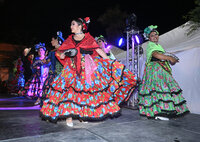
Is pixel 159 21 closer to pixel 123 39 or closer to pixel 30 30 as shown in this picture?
pixel 123 39

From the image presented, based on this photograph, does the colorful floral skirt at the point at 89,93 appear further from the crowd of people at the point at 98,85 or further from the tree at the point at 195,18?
the tree at the point at 195,18

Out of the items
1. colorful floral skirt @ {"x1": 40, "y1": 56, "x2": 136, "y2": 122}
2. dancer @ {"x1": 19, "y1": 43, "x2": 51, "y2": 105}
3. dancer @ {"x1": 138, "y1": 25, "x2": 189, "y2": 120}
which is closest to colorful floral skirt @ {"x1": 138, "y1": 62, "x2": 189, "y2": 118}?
dancer @ {"x1": 138, "y1": 25, "x2": 189, "y2": 120}

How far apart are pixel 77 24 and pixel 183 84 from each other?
120 inches

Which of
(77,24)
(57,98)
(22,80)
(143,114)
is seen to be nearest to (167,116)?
(143,114)

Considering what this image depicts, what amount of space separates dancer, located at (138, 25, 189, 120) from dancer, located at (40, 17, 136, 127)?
1.83 feet

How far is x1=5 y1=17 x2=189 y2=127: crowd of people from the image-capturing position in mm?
2320

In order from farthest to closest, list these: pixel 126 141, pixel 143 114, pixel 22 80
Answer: pixel 22 80 → pixel 143 114 → pixel 126 141

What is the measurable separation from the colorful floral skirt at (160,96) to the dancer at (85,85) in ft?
1.80

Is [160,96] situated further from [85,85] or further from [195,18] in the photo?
[195,18]

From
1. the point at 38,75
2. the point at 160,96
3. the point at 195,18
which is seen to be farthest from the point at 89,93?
the point at 38,75

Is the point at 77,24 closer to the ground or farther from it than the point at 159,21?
closer to the ground

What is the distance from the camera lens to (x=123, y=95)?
2773 millimetres

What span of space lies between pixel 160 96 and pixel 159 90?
0.37 feet

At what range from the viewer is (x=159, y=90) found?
2.99m
